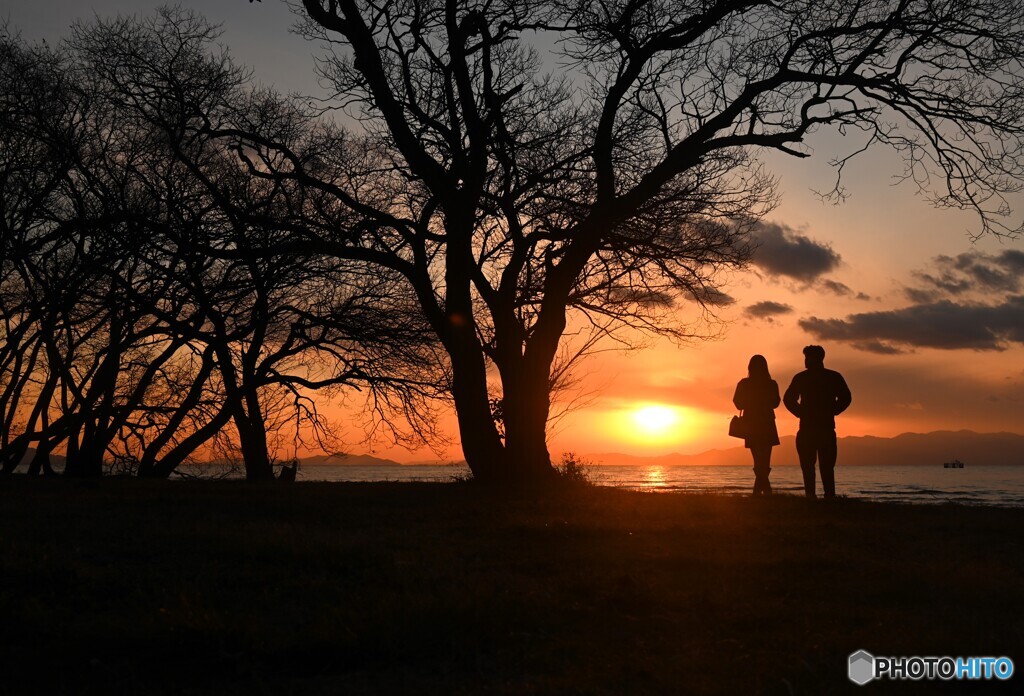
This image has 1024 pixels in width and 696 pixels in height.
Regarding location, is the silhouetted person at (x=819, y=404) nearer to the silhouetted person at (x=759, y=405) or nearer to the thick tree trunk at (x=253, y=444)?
the silhouetted person at (x=759, y=405)

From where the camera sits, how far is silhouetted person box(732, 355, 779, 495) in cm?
1515

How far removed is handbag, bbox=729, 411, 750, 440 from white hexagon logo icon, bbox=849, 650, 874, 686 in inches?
401

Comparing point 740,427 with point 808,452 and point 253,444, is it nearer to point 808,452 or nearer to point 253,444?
point 808,452

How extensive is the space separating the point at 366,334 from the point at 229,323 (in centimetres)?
343

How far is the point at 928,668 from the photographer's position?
4.93 meters

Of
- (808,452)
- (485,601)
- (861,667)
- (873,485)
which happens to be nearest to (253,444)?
(808,452)

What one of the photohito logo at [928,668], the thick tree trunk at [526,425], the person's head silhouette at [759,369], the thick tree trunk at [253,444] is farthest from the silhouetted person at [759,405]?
the thick tree trunk at [253,444]

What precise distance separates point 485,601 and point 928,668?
262 centimetres

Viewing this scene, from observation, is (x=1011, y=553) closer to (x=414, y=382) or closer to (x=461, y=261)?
(x=461, y=261)

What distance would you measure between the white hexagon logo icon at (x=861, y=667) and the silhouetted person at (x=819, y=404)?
8.91 m

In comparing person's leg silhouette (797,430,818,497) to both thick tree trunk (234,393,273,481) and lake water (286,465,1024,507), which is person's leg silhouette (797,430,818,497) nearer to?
lake water (286,465,1024,507)

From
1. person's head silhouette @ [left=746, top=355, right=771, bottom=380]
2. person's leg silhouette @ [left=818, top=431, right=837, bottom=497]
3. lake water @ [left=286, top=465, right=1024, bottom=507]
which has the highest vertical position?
person's head silhouette @ [left=746, top=355, right=771, bottom=380]

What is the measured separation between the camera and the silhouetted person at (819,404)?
13.7m

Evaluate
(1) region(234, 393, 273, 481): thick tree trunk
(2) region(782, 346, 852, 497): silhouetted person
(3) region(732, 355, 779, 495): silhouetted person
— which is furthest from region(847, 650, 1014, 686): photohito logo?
(1) region(234, 393, 273, 481): thick tree trunk
